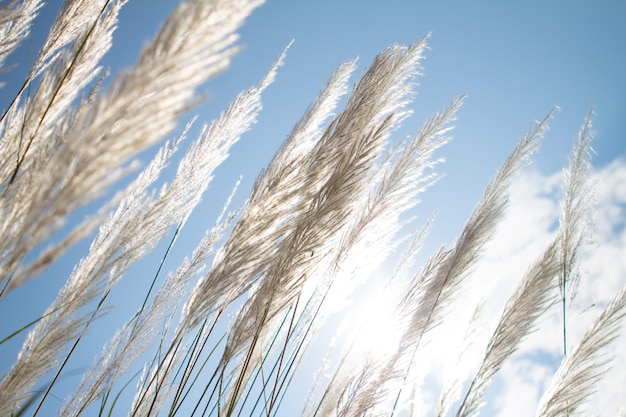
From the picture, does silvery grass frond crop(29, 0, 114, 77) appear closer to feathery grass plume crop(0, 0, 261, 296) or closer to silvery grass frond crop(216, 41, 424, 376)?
silvery grass frond crop(216, 41, 424, 376)

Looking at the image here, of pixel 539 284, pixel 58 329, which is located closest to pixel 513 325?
pixel 539 284

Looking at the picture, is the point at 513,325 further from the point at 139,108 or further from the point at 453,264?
the point at 139,108

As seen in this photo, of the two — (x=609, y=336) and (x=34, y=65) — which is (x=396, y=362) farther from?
(x=34, y=65)

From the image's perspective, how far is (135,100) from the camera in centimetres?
51

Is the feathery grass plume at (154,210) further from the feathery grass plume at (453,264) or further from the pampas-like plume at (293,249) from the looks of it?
the feathery grass plume at (453,264)

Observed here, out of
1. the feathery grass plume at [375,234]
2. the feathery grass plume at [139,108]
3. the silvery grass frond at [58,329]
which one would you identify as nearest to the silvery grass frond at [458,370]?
the feathery grass plume at [375,234]

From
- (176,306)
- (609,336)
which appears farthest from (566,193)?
(176,306)

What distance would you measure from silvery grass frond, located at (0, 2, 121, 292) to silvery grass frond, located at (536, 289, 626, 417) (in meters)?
2.38

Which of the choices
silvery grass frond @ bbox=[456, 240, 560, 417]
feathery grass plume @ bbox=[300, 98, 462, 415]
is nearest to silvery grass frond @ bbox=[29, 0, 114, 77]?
feathery grass plume @ bbox=[300, 98, 462, 415]

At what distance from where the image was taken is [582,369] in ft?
7.43

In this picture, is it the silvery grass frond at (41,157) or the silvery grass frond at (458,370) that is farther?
the silvery grass frond at (458,370)

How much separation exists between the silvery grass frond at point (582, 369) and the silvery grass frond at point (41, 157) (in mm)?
2383

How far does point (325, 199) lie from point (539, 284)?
66.3 inches

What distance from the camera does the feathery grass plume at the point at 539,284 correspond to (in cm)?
230
